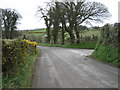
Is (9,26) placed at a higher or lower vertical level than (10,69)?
higher

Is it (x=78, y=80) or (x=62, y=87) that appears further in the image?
(x=78, y=80)

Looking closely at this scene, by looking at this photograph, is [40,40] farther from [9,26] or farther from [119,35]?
[119,35]

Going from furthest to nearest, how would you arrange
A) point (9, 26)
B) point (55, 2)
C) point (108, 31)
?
point (9, 26)
point (55, 2)
point (108, 31)

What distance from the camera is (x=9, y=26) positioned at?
36719 millimetres

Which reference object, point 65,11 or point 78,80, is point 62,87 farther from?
point 65,11

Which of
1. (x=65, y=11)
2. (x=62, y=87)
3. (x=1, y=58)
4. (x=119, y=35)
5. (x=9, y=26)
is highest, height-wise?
(x=65, y=11)

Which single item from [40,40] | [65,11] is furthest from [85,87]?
[40,40]

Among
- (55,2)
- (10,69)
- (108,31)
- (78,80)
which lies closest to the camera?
(78,80)

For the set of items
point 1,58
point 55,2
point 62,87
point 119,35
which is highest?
point 55,2

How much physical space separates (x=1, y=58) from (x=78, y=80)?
3.50 m

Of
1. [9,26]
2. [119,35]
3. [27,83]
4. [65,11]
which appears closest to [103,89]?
[27,83]

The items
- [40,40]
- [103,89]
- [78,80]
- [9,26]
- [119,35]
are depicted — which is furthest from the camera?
[40,40]

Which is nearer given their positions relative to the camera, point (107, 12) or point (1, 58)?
point (1, 58)

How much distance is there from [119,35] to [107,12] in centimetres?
2000
